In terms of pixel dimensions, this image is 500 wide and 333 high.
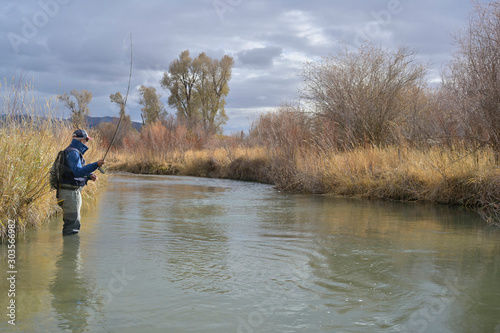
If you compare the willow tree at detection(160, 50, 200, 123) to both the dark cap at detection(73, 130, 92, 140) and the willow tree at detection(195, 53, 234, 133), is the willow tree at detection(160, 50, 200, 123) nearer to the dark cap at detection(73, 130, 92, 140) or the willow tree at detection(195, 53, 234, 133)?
the willow tree at detection(195, 53, 234, 133)

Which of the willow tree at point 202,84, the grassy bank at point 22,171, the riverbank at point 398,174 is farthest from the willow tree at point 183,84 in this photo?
the grassy bank at point 22,171

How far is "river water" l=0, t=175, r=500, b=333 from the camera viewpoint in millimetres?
3750

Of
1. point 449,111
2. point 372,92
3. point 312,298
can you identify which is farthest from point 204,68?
point 312,298

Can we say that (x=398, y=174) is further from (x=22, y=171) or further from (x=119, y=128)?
(x=119, y=128)

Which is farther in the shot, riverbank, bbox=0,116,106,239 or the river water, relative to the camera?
riverbank, bbox=0,116,106,239

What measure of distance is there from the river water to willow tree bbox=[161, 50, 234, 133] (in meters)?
32.3

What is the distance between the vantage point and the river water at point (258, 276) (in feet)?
12.3

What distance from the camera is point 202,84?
40.4 m

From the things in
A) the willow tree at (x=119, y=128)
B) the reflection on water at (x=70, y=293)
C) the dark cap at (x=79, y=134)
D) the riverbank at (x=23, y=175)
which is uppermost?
the willow tree at (x=119, y=128)

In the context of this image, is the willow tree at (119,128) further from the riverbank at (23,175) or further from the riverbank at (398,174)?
the riverbank at (23,175)

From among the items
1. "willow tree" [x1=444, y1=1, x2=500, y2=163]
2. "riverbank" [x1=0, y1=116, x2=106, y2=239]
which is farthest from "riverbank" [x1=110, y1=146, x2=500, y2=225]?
"riverbank" [x1=0, y1=116, x2=106, y2=239]

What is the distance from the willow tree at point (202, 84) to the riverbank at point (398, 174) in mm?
22312

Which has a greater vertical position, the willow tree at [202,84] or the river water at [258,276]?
the willow tree at [202,84]

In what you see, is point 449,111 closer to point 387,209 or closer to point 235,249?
point 387,209
